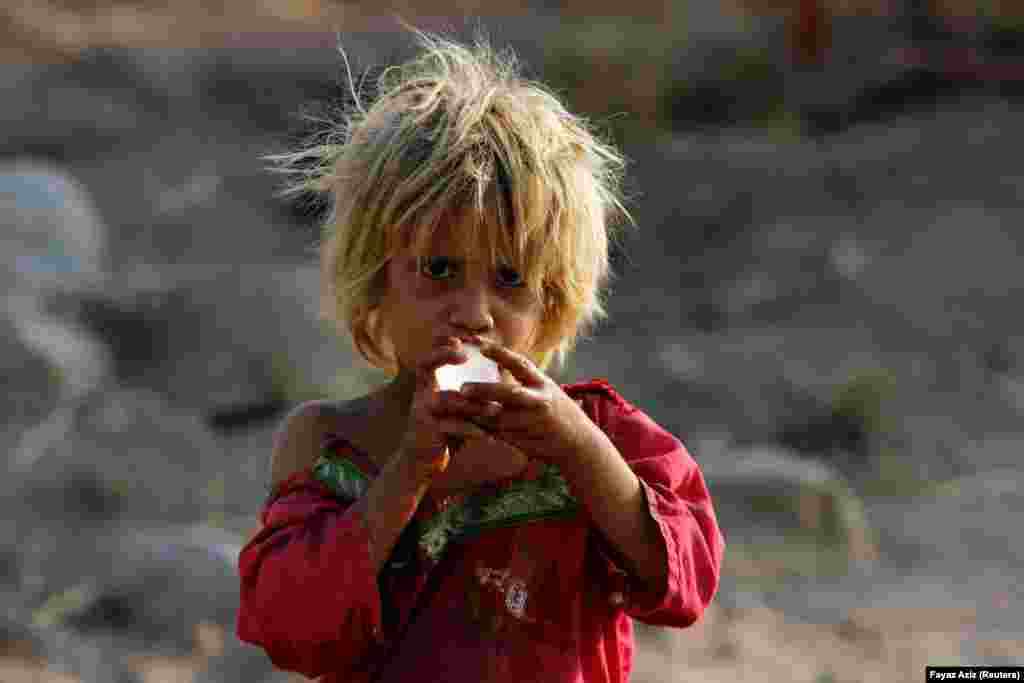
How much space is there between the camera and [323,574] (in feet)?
6.27

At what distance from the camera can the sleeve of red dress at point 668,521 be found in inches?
79.1

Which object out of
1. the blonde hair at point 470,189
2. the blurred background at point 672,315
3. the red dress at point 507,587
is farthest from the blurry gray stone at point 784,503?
the red dress at point 507,587

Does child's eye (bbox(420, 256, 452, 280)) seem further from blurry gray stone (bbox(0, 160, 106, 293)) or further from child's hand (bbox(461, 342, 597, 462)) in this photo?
blurry gray stone (bbox(0, 160, 106, 293))

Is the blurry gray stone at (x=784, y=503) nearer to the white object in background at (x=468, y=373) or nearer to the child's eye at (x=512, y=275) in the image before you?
the child's eye at (x=512, y=275)

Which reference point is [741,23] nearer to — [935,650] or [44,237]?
[44,237]

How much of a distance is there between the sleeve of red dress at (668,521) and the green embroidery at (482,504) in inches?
3.3

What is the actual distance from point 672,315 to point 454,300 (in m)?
4.93

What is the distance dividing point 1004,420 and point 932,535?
103cm

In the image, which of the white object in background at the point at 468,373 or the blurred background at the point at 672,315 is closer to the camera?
the white object in background at the point at 468,373

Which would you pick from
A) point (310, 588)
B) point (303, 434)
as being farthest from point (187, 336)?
point (310, 588)

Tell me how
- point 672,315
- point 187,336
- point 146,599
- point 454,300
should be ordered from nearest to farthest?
point 454,300 < point 146,599 < point 187,336 < point 672,315

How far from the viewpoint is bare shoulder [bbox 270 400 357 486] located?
2141mm

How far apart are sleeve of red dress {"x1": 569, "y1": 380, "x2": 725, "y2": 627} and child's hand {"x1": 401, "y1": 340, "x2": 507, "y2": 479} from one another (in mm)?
292

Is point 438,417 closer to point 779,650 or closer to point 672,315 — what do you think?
point 779,650
